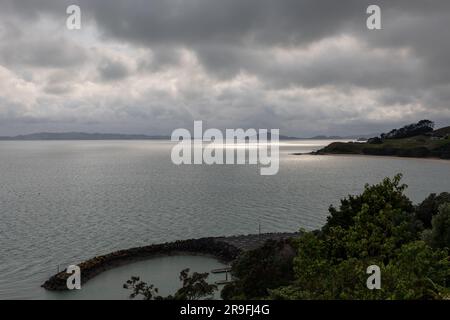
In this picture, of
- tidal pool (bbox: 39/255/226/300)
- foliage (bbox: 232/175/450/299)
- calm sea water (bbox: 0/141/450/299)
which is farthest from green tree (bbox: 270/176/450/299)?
calm sea water (bbox: 0/141/450/299)

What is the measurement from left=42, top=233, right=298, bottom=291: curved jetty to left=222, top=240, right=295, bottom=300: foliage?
16558 mm

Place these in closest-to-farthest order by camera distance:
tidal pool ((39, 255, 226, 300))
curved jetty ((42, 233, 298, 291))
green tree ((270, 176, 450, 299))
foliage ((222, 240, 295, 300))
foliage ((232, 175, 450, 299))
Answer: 1. green tree ((270, 176, 450, 299))
2. foliage ((232, 175, 450, 299))
3. foliage ((222, 240, 295, 300))
4. tidal pool ((39, 255, 226, 300))
5. curved jetty ((42, 233, 298, 291))

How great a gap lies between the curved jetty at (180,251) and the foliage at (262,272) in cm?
1656

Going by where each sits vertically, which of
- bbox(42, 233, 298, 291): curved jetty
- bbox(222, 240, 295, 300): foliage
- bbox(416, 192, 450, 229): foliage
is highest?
bbox(416, 192, 450, 229): foliage

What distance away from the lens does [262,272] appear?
3206cm

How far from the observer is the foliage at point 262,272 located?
31.2m

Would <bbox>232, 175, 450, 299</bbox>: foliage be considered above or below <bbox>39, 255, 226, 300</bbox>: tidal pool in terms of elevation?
above

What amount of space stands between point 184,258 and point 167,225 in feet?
57.9

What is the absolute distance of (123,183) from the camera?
5054 inches

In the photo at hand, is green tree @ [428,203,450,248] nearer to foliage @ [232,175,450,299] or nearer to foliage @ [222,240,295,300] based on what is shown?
foliage @ [232,175,450,299]

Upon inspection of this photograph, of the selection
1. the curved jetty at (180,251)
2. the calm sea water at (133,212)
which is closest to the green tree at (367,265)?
the curved jetty at (180,251)

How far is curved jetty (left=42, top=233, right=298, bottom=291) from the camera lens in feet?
156

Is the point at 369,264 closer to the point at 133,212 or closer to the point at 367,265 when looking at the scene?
the point at 367,265

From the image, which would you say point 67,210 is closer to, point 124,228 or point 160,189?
point 124,228
